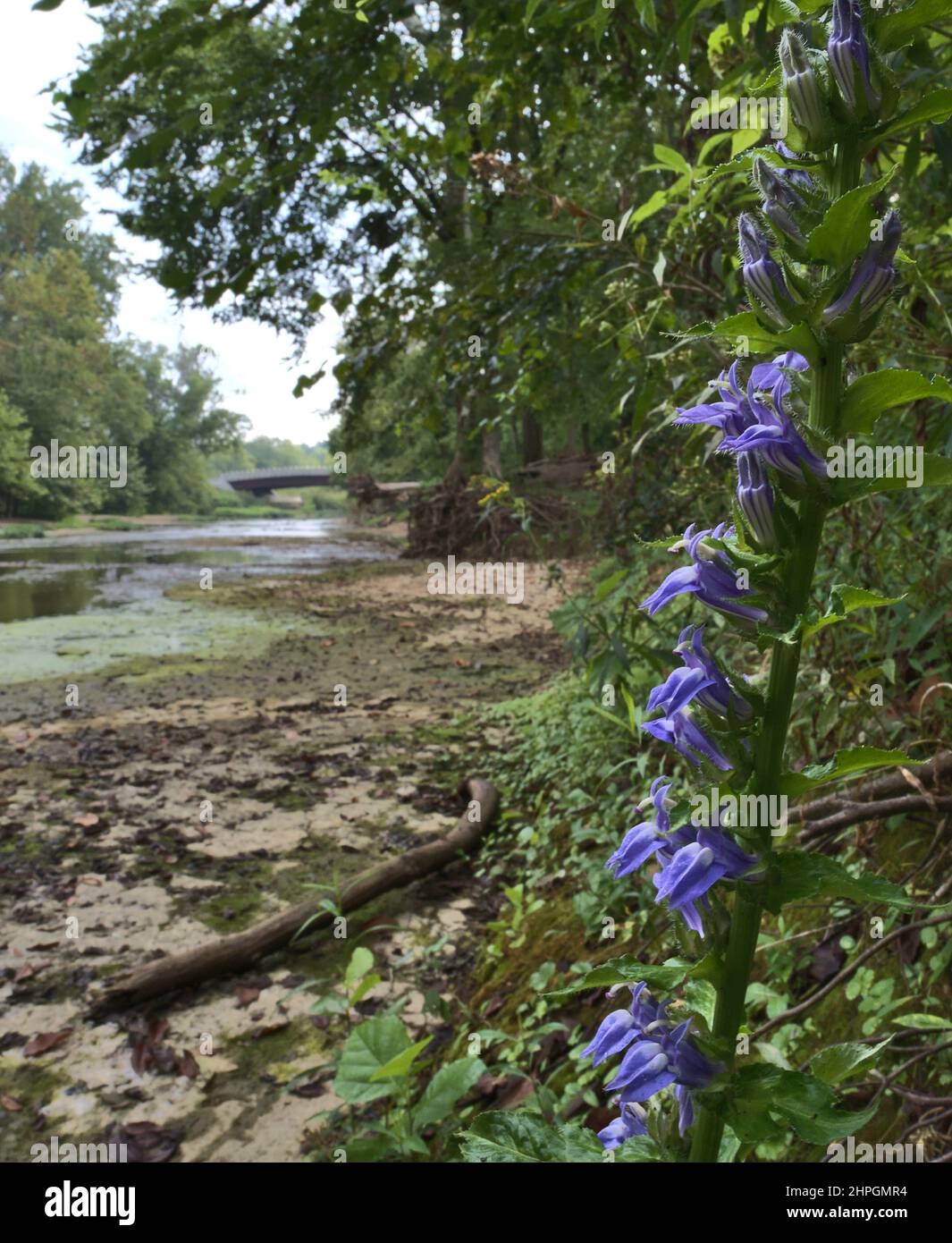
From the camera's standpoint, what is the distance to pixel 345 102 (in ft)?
11.8

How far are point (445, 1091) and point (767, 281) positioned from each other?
2211 millimetres

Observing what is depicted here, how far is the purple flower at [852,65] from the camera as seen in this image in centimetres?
76

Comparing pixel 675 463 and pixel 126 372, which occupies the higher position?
pixel 126 372

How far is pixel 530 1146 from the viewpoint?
92 centimetres

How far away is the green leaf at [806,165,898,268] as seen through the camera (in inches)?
29.1

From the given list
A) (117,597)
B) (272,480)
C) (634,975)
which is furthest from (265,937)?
(272,480)

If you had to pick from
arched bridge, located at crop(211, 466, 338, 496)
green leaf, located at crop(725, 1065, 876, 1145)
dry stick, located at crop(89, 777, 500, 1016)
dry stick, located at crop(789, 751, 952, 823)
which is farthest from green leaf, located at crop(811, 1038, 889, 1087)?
arched bridge, located at crop(211, 466, 338, 496)

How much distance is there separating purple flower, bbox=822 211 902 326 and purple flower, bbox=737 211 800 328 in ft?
0.12

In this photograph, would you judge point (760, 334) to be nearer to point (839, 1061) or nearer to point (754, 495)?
point (754, 495)

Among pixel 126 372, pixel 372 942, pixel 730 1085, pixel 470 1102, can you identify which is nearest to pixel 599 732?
pixel 372 942

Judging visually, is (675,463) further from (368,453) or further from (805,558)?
(368,453)

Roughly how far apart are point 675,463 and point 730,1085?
4.48 m

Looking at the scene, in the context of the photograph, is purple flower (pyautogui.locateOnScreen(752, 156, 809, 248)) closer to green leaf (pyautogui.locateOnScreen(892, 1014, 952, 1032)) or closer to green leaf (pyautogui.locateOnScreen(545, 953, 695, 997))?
green leaf (pyautogui.locateOnScreen(545, 953, 695, 997))

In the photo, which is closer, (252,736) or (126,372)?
(252,736)
